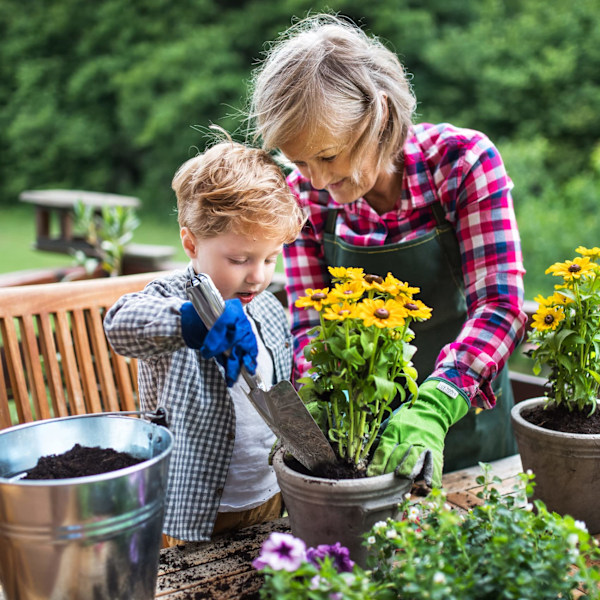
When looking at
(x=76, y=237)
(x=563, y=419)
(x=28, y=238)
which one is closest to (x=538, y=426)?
(x=563, y=419)

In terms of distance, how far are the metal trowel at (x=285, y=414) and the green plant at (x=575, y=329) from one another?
1.53ft

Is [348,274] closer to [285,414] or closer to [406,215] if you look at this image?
[285,414]

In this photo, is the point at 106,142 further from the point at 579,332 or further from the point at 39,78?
the point at 579,332

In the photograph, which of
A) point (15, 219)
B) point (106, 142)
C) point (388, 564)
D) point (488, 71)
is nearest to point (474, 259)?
point (388, 564)

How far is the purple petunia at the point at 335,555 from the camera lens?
0.84m

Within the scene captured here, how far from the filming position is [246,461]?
55.9 inches

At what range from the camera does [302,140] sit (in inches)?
50.8

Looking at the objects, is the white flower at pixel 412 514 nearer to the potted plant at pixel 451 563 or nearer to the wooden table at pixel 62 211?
the potted plant at pixel 451 563

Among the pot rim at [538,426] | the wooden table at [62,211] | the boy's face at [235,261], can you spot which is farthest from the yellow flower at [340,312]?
the wooden table at [62,211]

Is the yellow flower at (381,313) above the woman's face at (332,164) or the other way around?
the other way around

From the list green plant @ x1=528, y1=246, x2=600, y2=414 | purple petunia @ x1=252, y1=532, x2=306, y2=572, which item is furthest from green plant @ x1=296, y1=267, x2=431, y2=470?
green plant @ x1=528, y1=246, x2=600, y2=414

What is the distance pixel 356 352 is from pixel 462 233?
0.59m

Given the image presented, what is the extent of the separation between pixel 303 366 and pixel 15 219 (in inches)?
524

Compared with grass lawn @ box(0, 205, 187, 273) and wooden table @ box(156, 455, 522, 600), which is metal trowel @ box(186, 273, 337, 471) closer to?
wooden table @ box(156, 455, 522, 600)
